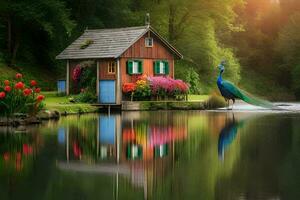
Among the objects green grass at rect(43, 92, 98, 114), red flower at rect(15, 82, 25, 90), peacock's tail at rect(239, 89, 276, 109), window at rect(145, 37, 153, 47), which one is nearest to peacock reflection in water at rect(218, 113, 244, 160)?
red flower at rect(15, 82, 25, 90)

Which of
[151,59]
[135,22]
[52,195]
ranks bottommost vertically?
[52,195]

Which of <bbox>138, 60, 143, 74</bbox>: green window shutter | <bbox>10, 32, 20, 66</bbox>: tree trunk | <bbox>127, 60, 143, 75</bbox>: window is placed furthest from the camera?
<bbox>10, 32, 20, 66</bbox>: tree trunk

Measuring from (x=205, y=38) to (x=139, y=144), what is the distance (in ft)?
112

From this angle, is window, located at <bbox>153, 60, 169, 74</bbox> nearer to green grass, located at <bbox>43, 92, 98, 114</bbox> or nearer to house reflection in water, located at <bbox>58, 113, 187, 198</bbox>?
green grass, located at <bbox>43, 92, 98, 114</bbox>

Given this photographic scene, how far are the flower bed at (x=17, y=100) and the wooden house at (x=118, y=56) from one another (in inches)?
444

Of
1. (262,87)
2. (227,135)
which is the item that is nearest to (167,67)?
(227,135)

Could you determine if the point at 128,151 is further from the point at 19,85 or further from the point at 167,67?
the point at 167,67

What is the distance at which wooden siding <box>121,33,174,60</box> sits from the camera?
37.7m

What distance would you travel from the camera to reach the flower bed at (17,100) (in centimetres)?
2467

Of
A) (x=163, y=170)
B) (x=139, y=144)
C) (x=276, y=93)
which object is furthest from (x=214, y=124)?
(x=276, y=93)

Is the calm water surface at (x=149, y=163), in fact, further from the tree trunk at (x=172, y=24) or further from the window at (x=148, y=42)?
the tree trunk at (x=172, y=24)

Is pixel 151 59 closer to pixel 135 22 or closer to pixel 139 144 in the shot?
pixel 135 22

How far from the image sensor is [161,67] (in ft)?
132

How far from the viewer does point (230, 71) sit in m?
53.3
